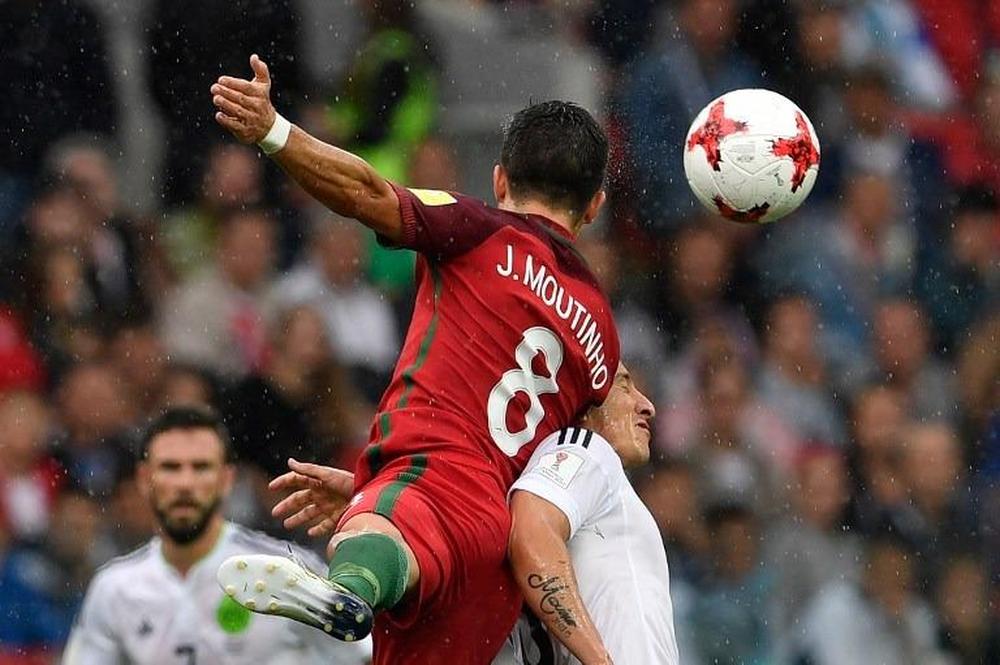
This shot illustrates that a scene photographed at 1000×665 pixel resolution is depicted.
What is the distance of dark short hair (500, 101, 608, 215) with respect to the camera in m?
5.22

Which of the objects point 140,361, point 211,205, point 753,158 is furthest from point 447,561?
point 211,205

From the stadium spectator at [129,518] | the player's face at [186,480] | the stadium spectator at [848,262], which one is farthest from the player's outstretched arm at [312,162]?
the stadium spectator at [848,262]

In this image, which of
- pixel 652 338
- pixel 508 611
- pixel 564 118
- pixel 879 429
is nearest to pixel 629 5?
pixel 652 338

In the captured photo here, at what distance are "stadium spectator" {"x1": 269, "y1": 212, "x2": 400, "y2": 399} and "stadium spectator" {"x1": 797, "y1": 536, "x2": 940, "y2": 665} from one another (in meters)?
1.96

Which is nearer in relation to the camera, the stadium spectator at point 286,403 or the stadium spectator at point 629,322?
the stadium spectator at point 286,403

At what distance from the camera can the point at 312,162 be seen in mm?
4750

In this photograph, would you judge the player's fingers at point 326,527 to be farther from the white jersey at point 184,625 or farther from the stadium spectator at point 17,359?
the stadium spectator at point 17,359

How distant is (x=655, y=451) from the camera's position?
8.49 metres

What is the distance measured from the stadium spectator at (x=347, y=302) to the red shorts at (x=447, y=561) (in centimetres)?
331

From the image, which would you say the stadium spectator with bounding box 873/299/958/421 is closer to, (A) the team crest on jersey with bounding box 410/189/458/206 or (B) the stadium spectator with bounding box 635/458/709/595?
(B) the stadium spectator with bounding box 635/458/709/595

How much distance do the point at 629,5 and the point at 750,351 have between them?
1.69 m

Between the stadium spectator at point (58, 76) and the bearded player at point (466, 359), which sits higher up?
the stadium spectator at point (58, 76)

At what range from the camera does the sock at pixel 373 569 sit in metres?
4.50

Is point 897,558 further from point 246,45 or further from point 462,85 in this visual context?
point 246,45
